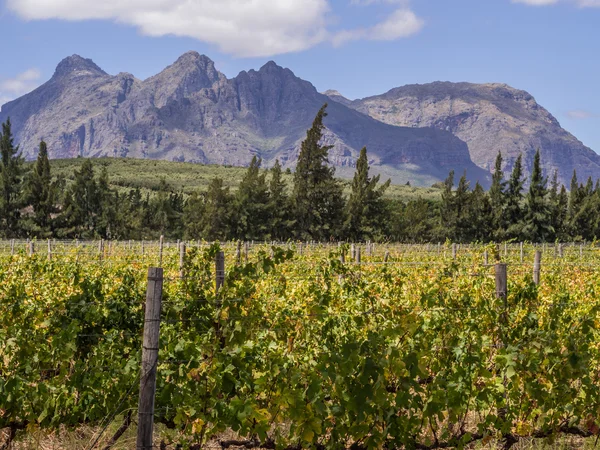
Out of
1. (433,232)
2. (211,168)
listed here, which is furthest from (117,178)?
(433,232)

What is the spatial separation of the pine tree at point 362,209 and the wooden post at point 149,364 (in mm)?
47619

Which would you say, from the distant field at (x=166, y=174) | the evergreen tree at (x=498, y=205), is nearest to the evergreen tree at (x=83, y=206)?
the evergreen tree at (x=498, y=205)

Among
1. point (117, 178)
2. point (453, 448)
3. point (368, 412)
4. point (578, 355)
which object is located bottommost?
point (453, 448)

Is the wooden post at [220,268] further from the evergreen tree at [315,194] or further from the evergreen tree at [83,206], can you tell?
the evergreen tree at [83,206]

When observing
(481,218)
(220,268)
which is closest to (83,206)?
(481,218)

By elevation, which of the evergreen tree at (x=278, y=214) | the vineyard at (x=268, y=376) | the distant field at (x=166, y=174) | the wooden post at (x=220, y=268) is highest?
the distant field at (x=166, y=174)

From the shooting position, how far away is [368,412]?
4531mm

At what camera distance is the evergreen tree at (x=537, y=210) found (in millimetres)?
55062

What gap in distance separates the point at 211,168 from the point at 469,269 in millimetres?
172515

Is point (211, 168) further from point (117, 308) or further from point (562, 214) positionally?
point (117, 308)

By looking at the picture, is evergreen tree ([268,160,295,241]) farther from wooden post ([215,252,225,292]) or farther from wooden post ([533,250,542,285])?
wooden post ([215,252,225,292])

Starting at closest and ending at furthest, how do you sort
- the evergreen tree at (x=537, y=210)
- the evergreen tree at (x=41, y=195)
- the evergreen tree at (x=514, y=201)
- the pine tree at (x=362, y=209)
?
1. the evergreen tree at (x=41, y=195)
2. the pine tree at (x=362, y=209)
3. the evergreen tree at (x=537, y=210)
4. the evergreen tree at (x=514, y=201)

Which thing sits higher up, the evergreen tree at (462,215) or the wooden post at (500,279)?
the evergreen tree at (462,215)

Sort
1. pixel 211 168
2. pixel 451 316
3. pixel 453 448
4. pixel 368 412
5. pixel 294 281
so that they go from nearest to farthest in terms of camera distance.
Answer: pixel 368 412 → pixel 453 448 → pixel 451 316 → pixel 294 281 → pixel 211 168
